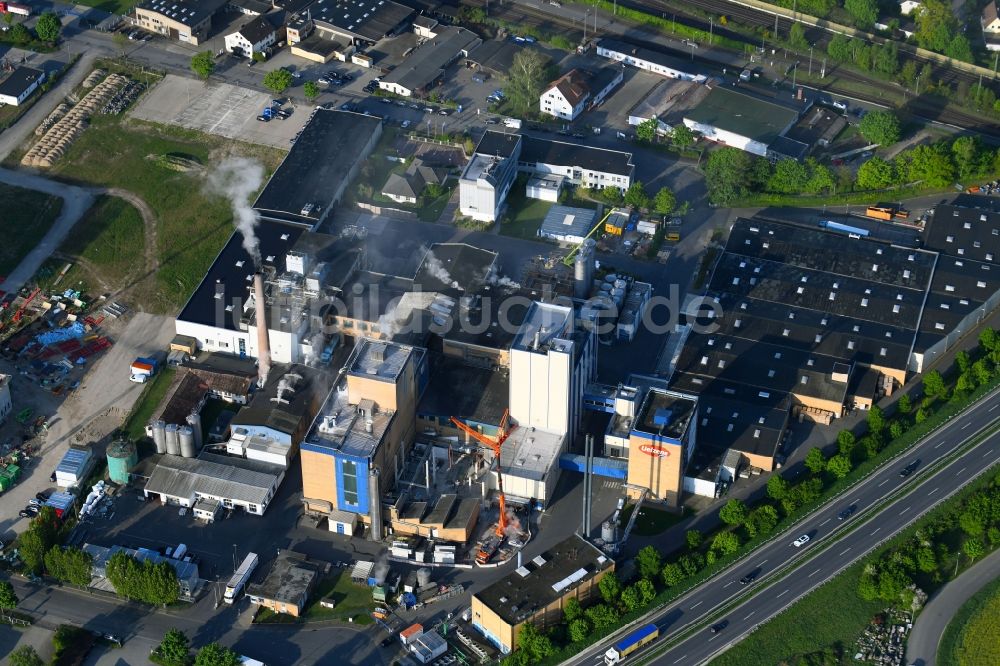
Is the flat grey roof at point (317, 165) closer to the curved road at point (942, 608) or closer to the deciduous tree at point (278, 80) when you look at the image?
the deciduous tree at point (278, 80)

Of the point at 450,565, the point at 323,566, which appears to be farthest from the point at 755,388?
the point at 323,566

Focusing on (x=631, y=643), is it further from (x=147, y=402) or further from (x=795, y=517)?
Result: (x=147, y=402)

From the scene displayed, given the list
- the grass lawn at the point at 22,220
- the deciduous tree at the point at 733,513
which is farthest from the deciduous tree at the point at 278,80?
the deciduous tree at the point at 733,513

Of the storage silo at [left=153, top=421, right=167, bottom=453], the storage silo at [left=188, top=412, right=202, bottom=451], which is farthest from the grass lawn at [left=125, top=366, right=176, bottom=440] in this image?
the storage silo at [left=188, top=412, right=202, bottom=451]

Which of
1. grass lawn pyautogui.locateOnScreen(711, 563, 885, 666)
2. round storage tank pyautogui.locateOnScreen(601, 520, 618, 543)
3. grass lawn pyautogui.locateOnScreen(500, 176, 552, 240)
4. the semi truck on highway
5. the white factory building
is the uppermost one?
the white factory building

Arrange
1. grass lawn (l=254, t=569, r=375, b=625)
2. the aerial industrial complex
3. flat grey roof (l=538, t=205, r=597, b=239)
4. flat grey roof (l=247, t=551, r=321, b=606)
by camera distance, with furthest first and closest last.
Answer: flat grey roof (l=538, t=205, r=597, b=239), the aerial industrial complex, flat grey roof (l=247, t=551, r=321, b=606), grass lawn (l=254, t=569, r=375, b=625)

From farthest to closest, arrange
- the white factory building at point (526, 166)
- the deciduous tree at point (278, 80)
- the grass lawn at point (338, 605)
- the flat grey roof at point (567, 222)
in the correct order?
the deciduous tree at point (278, 80)
the white factory building at point (526, 166)
the flat grey roof at point (567, 222)
the grass lawn at point (338, 605)

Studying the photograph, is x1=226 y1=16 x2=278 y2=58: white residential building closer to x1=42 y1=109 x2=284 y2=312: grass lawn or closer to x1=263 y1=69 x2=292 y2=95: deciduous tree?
x1=263 y1=69 x2=292 y2=95: deciduous tree

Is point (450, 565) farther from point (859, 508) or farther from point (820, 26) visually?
point (820, 26)
